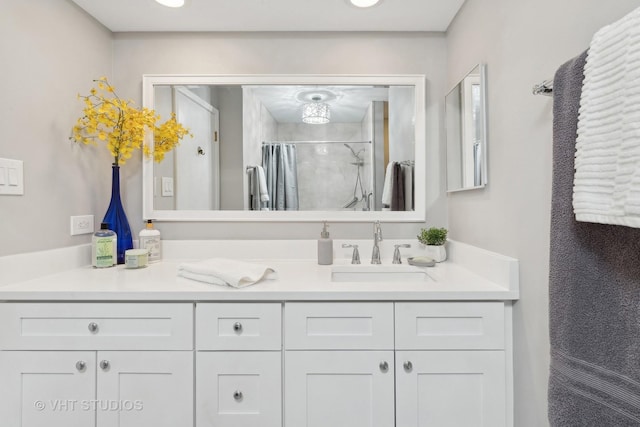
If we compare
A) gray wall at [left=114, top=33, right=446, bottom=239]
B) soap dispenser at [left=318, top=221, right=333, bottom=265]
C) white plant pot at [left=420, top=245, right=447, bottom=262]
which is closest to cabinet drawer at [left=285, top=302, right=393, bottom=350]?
soap dispenser at [left=318, top=221, right=333, bottom=265]

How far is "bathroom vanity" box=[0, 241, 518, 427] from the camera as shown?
3.78 feet

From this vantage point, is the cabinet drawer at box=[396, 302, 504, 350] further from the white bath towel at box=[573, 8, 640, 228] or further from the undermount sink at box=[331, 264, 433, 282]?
the white bath towel at box=[573, 8, 640, 228]

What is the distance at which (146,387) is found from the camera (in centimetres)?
117

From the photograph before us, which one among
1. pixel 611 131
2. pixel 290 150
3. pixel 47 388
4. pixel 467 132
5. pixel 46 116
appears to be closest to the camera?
pixel 611 131

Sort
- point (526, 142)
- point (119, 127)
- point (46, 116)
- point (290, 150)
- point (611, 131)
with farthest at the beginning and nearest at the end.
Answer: point (290, 150) → point (119, 127) → point (46, 116) → point (526, 142) → point (611, 131)

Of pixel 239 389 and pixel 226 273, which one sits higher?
pixel 226 273

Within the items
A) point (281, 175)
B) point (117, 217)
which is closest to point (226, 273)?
point (281, 175)

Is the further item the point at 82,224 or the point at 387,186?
the point at 387,186

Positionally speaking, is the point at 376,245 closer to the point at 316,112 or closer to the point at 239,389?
the point at 316,112

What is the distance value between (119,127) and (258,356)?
4.05 ft

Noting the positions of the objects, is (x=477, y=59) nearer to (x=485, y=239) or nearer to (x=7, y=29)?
(x=485, y=239)

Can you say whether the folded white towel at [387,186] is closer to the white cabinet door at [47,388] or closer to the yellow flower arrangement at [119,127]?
the yellow flower arrangement at [119,127]

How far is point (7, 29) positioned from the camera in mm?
1224

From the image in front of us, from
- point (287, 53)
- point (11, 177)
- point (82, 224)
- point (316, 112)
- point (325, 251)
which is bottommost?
point (325, 251)
